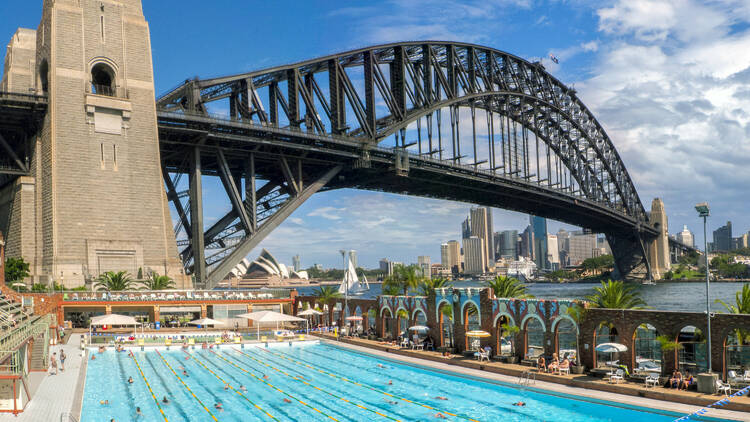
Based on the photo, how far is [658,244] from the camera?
167m

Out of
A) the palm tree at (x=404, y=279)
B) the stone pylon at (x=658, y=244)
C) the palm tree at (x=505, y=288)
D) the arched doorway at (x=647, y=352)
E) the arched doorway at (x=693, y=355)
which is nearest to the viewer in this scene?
the arched doorway at (x=693, y=355)

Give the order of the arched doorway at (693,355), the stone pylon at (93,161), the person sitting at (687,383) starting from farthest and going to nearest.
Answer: the stone pylon at (93,161) → the arched doorway at (693,355) → the person sitting at (687,383)

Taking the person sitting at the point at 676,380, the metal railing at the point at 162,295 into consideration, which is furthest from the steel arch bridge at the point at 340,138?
the person sitting at the point at 676,380

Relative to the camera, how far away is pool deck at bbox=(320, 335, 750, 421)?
2454 centimetres

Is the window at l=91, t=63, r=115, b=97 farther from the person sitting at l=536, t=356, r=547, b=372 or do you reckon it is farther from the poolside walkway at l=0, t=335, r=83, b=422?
the person sitting at l=536, t=356, r=547, b=372

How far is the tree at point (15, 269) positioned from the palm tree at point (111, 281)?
17.5 ft

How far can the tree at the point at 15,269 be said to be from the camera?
51125 mm

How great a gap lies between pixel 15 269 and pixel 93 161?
10.5 metres

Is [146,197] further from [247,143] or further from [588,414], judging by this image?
[588,414]

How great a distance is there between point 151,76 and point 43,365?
33.0m

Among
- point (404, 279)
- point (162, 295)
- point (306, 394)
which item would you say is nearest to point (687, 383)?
point (306, 394)

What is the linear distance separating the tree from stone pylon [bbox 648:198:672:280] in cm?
14602

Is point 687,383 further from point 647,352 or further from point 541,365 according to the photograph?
point 647,352

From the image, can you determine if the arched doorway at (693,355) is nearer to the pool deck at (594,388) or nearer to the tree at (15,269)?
the pool deck at (594,388)
